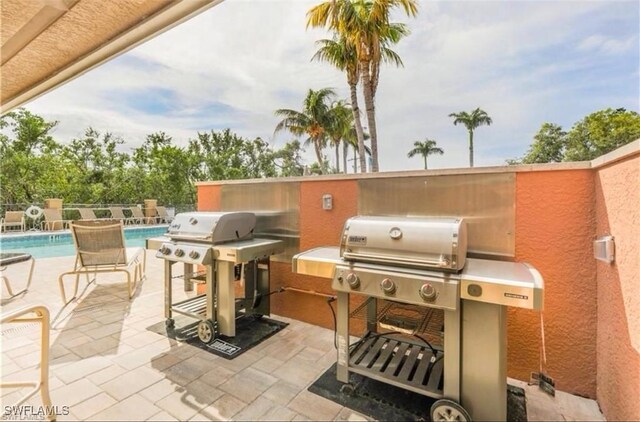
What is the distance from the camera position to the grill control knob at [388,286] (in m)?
1.77

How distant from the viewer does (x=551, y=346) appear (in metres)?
2.14

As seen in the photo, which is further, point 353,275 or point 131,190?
point 131,190

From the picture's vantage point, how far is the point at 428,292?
5.42ft

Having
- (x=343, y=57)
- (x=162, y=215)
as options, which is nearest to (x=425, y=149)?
(x=343, y=57)

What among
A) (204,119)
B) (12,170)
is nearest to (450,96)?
(204,119)

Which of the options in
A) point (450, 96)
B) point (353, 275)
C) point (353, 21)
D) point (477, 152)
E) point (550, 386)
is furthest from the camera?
point (477, 152)

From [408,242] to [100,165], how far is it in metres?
19.9

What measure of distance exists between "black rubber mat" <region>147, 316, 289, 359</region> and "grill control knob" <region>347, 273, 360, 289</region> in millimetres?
1456

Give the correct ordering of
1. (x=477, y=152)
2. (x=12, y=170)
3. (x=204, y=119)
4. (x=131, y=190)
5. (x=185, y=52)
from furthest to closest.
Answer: (x=477, y=152)
(x=204, y=119)
(x=131, y=190)
(x=12, y=170)
(x=185, y=52)

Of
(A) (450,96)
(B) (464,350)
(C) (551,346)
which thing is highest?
(A) (450,96)

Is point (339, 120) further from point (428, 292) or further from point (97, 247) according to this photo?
point (428, 292)

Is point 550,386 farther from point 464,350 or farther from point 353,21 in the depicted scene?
point 353,21

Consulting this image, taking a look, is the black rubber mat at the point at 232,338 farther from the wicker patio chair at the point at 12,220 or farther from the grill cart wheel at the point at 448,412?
the wicker patio chair at the point at 12,220

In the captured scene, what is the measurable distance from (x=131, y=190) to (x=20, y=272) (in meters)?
12.2
